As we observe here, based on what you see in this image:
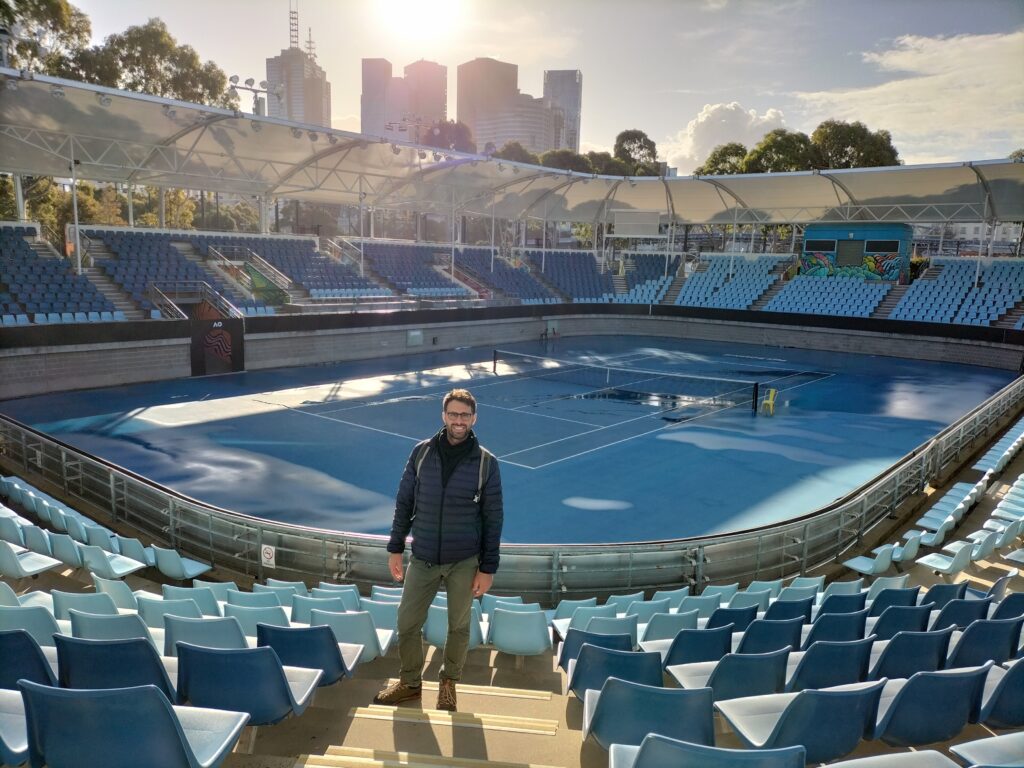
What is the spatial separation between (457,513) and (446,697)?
45.4 inches

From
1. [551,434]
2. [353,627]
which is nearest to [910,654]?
[353,627]

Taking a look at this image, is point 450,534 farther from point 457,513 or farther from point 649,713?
point 649,713

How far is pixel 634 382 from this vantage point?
1118 inches

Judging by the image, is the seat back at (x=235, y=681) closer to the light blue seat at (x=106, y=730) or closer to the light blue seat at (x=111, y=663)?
the light blue seat at (x=111, y=663)

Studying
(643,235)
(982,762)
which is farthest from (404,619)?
(643,235)

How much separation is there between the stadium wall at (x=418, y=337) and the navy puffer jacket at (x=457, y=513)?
2241 cm

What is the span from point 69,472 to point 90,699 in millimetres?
11344

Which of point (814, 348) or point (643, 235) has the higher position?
point (643, 235)

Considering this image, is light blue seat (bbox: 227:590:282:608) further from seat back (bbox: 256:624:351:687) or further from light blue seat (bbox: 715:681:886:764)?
light blue seat (bbox: 715:681:886:764)

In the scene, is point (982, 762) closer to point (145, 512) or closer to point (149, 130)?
point (145, 512)

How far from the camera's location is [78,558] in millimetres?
8102

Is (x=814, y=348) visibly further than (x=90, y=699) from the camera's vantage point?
Yes

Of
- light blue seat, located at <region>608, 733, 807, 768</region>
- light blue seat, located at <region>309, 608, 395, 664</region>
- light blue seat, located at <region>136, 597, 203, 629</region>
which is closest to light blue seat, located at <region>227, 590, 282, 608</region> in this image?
light blue seat, located at <region>136, 597, 203, 629</region>

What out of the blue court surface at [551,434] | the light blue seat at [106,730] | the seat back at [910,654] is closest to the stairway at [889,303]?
the blue court surface at [551,434]
